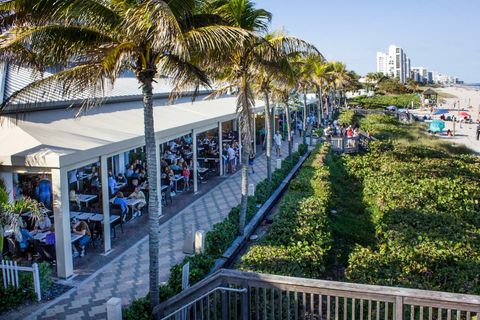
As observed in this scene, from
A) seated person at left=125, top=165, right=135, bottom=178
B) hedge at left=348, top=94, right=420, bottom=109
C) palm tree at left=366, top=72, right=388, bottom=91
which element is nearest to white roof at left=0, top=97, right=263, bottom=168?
seated person at left=125, top=165, right=135, bottom=178

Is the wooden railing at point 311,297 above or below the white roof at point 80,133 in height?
below

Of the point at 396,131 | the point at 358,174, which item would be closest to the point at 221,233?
the point at 358,174

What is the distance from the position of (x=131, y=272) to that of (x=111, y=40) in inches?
205

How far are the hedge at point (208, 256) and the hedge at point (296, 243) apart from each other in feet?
3.79

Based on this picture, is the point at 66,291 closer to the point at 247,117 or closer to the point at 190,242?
the point at 190,242

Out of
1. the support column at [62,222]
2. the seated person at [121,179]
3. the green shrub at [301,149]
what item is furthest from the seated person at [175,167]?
the green shrub at [301,149]

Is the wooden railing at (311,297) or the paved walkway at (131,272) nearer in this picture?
the wooden railing at (311,297)

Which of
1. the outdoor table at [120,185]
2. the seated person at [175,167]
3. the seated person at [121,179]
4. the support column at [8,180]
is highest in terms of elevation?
the support column at [8,180]

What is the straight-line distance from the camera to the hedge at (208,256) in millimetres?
7582

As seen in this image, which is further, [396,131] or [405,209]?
[396,131]

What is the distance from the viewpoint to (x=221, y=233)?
11.1 metres

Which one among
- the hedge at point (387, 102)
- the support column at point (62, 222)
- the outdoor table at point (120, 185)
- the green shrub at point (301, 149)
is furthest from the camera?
the hedge at point (387, 102)

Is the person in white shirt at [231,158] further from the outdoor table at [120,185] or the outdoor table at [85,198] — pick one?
the outdoor table at [85,198]

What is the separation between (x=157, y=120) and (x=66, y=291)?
296 inches
